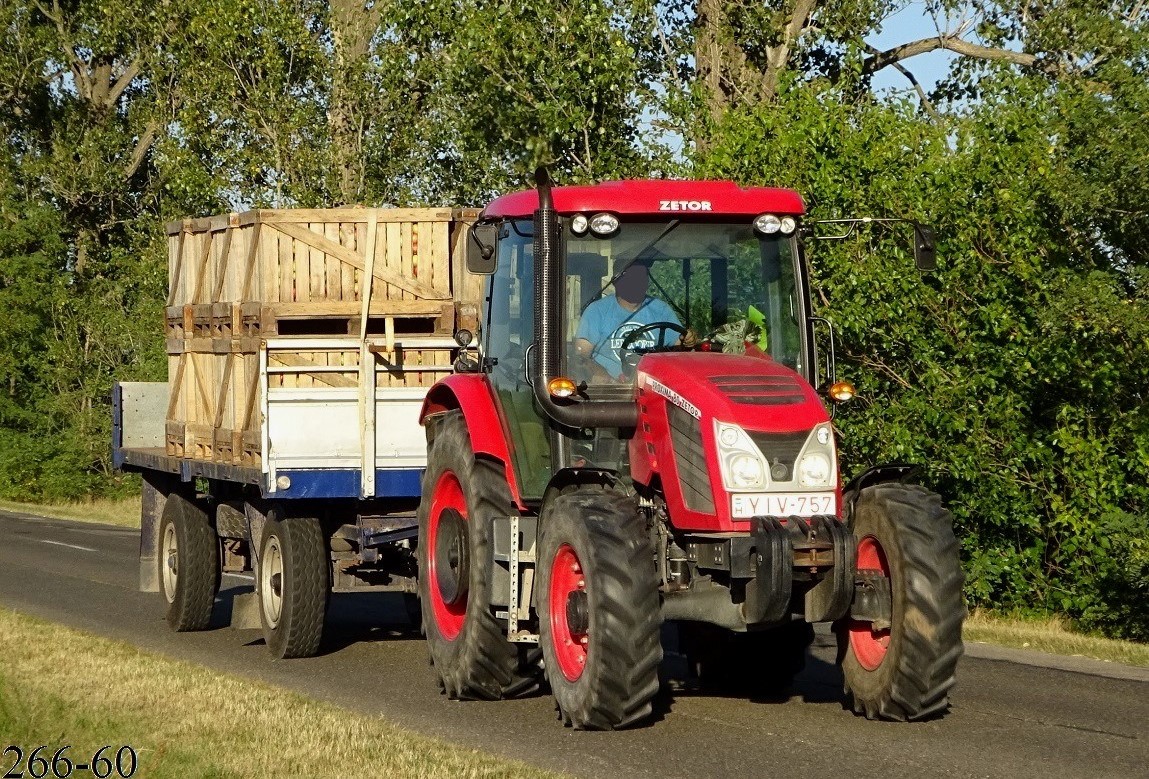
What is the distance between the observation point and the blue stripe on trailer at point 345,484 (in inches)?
467

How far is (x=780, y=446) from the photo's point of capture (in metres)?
8.39

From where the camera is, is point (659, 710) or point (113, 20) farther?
point (113, 20)

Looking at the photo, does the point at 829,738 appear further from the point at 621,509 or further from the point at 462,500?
the point at 462,500

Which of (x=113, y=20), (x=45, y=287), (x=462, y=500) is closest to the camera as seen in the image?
(x=462, y=500)

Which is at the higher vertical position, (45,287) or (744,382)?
(45,287)

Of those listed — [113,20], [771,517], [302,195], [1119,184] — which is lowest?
[771,517]

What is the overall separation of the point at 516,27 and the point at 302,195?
930cm

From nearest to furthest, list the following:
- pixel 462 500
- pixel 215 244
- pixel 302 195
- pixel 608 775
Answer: pixel 608 775, pixel 462 500, pixel 215 244, pixel 302 195

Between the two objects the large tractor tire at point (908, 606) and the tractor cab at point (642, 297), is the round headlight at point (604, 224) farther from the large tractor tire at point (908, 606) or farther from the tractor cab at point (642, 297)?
the large tractor tire at point (908, 606)

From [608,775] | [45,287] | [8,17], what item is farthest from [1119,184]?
[8,17]

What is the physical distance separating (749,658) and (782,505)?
209cm

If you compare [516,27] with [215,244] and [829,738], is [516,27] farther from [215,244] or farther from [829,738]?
[829,738]

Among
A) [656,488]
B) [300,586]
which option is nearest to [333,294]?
[300,586]

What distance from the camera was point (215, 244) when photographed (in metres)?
13.7
